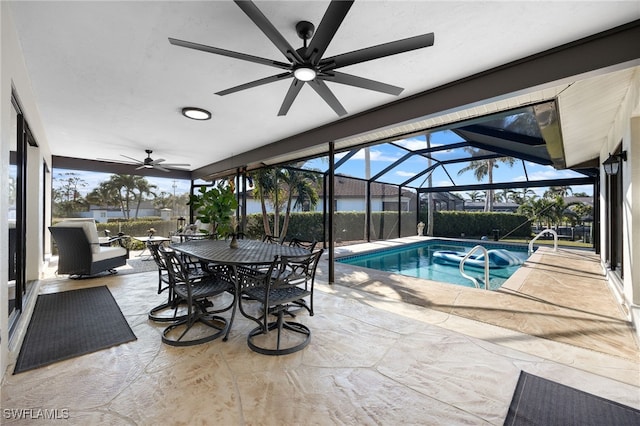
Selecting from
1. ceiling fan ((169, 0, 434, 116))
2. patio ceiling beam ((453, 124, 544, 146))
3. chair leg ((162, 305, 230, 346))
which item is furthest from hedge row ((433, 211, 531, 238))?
chair leg ((162, 305, 230, 346))

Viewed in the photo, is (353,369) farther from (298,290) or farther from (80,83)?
(80,83)

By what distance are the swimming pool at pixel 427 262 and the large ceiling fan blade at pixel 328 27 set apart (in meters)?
5.70

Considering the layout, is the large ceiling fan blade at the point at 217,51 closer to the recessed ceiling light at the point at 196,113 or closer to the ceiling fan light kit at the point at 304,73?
the ceiling fan light kit at the point at 304,73

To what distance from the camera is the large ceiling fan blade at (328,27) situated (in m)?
1.52

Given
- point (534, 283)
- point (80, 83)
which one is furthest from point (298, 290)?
point (534, 283)

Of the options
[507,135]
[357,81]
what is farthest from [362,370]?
[507,135]

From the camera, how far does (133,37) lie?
7.87ft

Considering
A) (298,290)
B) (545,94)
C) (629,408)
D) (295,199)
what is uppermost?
(545,94)

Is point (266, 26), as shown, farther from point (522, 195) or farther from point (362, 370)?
point (522, 195)

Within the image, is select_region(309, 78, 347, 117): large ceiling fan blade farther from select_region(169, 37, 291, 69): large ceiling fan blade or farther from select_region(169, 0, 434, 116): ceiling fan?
select_region(169, 37, 291, 69): large ceiling fan blade

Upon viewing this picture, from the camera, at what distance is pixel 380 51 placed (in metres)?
1.91

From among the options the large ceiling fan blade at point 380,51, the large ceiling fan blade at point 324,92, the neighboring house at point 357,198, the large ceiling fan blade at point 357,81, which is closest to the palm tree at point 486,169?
the neighboring house at point 357,198

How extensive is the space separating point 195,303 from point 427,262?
7025mm

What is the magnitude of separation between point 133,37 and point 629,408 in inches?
179
